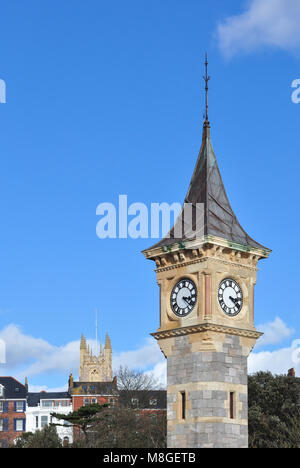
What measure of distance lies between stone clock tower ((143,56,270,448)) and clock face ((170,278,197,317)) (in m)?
0.03

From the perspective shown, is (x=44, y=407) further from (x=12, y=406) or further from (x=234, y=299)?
(x=234, y=299)

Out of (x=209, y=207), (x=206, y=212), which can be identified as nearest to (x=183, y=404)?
(x=206, y=212)

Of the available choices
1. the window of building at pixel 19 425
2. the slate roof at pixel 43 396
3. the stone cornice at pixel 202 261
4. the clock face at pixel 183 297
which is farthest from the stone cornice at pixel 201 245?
the slate roof at pixel 43 396

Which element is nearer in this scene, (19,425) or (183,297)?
(183,297)

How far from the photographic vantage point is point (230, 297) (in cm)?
3662

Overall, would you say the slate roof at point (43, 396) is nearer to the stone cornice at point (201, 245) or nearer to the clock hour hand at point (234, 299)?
the stone cornice at point (201, 245)

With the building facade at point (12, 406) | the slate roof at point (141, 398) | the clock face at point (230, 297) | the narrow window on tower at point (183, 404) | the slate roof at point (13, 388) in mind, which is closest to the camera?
the narrow window on tower at point (183, 404)

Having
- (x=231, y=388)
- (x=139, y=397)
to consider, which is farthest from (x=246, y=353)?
(x=139, y=397)

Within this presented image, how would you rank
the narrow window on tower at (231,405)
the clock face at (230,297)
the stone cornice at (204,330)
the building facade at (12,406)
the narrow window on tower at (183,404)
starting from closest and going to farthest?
the stone cornice at (204,330), the narrow window on tower at (231,405), the narrow window on tower at (183,404), the clock face at (230,297), the building facade at (12,406)

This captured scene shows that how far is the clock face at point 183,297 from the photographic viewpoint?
3634cm

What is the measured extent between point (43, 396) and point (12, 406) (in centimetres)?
462

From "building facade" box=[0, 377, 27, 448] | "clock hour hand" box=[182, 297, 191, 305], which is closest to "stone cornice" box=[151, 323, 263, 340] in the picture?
"clock hour hand" box=[182, 297, 191, 305]
